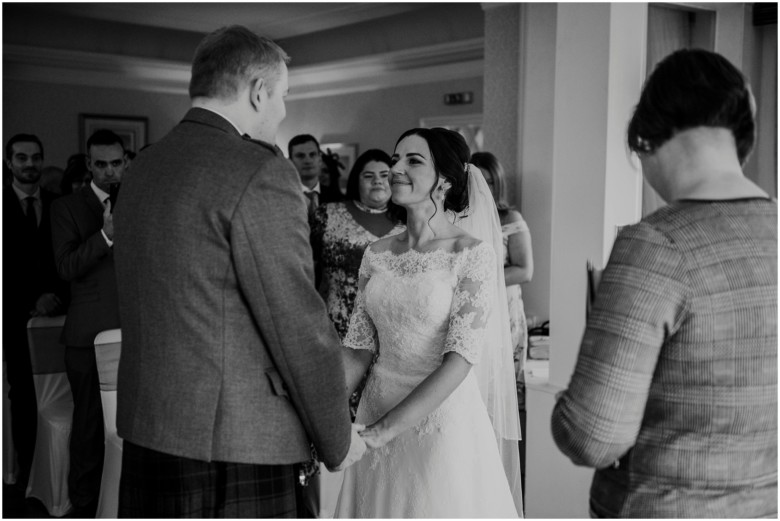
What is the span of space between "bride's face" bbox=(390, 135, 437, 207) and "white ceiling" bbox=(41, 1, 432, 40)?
6039mm

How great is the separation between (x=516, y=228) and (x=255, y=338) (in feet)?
9.90

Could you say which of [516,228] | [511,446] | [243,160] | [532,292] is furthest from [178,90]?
[243,160]

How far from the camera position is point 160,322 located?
163 centimetres

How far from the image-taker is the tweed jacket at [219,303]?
160 centimetres

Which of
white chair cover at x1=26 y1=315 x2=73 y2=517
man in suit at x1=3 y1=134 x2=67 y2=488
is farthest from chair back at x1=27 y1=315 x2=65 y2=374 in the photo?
man in suit at x1=3 y1=134 x2=67 y2=488

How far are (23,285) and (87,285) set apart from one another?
960mm

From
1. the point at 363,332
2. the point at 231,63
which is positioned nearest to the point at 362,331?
the point at 363,332

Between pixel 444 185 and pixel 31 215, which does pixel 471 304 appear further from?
pixel 31 215

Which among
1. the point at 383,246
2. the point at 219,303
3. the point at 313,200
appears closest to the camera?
the point at 219,303

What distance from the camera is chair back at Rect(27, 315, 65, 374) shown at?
13.6 ft

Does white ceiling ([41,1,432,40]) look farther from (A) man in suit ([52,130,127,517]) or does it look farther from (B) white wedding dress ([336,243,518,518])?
(B) white wedding dress ([336,243,518,518])

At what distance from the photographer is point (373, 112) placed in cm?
929

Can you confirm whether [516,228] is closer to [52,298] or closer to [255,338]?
[52,298]

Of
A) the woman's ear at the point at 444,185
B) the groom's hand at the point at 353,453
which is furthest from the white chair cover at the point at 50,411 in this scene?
the groom's hand at the point at 353,453
